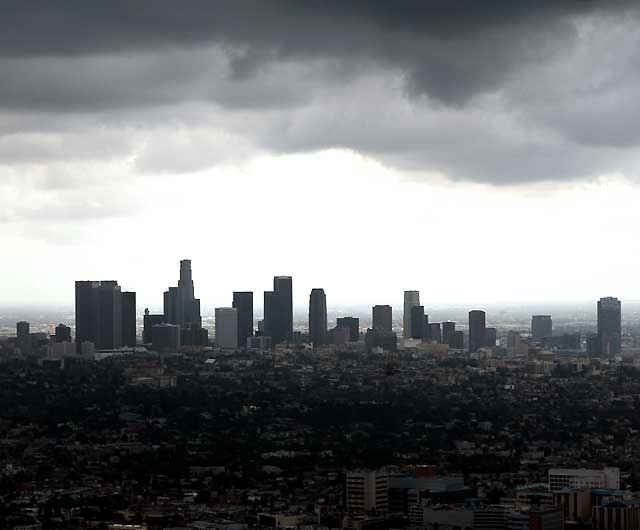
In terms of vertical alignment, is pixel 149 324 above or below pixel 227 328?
above

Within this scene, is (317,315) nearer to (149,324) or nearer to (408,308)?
(408,308)

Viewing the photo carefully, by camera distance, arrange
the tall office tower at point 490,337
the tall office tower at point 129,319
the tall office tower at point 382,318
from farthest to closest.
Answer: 1. the tall office tower at point 382,318
2. the tall office tower at point 490,337
3. the tall office tower at point 129,319

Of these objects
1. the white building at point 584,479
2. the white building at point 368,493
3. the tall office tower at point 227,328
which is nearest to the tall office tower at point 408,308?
the tall office tower at point 227,328

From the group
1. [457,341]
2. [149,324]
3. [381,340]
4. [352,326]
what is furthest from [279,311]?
[457,341]

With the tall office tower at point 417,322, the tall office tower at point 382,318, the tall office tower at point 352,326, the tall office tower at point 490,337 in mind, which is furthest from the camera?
the tall office tower at point 417,322

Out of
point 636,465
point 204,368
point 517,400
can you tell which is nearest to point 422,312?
point 204,368

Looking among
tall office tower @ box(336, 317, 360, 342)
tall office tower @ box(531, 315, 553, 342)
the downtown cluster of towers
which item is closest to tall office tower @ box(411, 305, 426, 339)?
the downtown cluster of towers

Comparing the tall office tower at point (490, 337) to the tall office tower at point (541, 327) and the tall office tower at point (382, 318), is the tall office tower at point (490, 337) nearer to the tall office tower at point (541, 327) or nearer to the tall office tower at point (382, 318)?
the tall office tower at point (541, 327)
